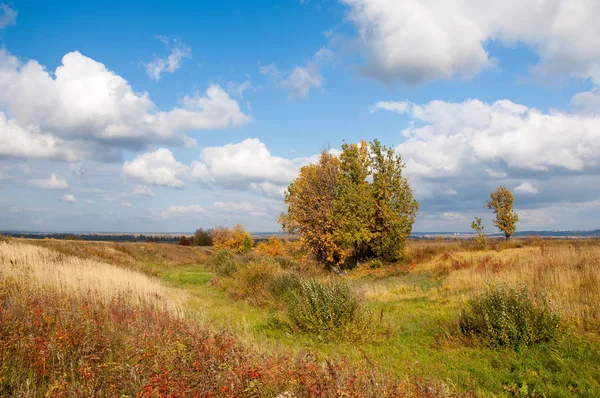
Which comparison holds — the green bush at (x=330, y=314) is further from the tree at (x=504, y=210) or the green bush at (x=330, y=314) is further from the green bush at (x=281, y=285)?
the tree at (x=504, y=210)

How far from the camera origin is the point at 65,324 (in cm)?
552

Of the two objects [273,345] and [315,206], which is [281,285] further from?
[315,206]

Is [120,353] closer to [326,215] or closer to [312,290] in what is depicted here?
[312,290]

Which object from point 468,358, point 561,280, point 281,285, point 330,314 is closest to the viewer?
point 468,358

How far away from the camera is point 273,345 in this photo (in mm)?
7523

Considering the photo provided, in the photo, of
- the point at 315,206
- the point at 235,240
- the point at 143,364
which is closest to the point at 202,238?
the point at 235,240

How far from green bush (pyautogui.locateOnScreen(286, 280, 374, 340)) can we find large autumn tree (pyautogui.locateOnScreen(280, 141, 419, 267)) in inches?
641

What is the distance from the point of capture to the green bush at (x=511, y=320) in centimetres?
715

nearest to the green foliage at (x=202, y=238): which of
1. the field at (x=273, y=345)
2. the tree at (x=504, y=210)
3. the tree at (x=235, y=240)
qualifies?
the tree at (x=235, y=240)

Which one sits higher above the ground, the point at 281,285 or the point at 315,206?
the point at 315,206

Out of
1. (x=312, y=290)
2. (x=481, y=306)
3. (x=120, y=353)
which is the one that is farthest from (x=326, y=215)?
(x=120, y=353)

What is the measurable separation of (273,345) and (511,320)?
491 centimetres

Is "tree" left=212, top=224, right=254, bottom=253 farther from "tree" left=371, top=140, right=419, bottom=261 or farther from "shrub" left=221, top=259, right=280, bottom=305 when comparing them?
"shrub" left=221, top=259, right=280, bottom=305

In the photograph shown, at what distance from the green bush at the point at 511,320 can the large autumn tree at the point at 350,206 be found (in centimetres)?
1793
